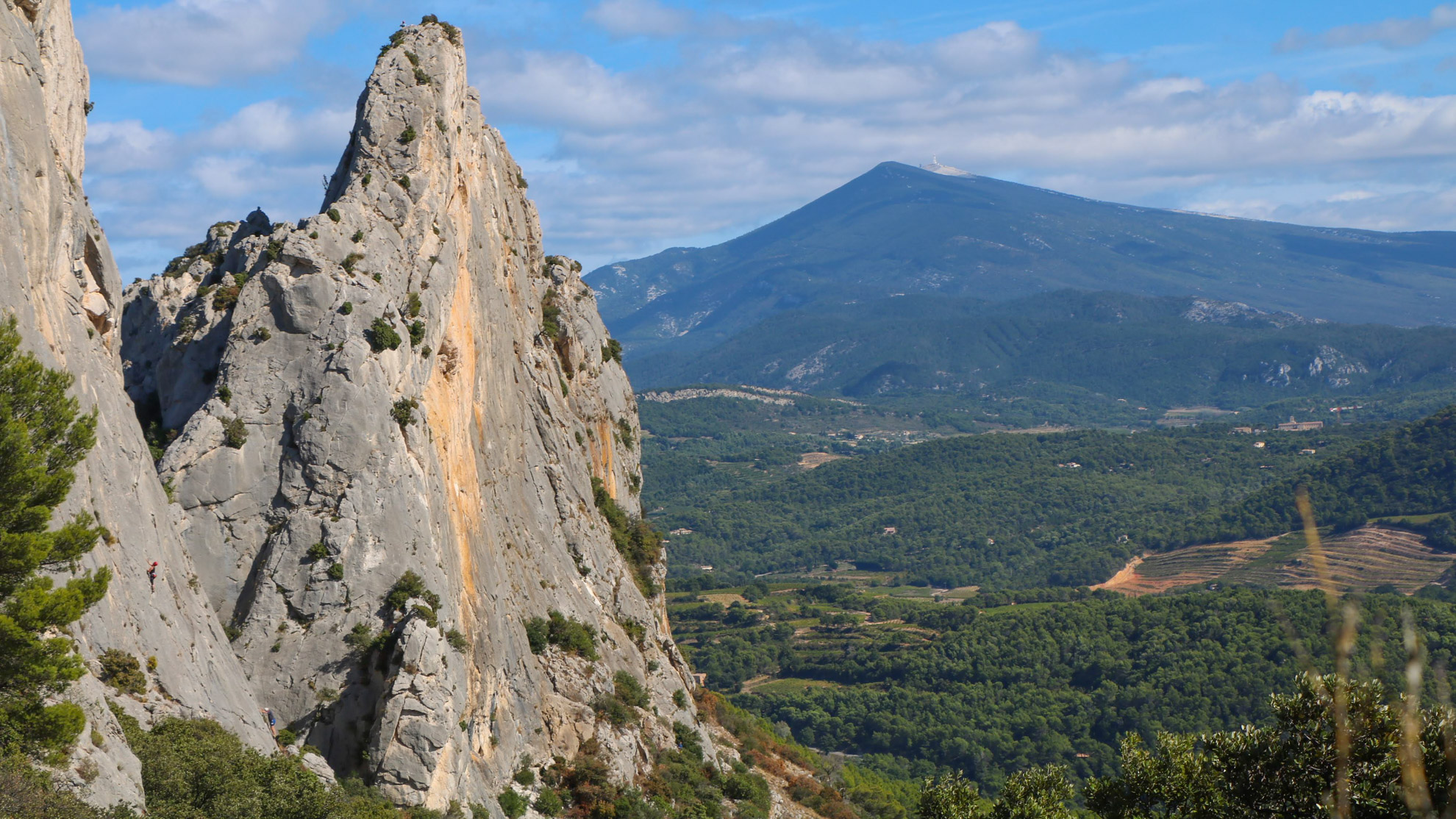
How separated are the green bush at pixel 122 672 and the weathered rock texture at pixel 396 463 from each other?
607 cm

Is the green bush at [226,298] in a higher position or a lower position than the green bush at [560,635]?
higher

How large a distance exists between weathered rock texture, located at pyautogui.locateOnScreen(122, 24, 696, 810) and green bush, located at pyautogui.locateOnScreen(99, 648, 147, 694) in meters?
6.07

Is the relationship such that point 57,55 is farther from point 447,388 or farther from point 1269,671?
point 1269,671

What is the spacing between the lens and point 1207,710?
118688 millimetres

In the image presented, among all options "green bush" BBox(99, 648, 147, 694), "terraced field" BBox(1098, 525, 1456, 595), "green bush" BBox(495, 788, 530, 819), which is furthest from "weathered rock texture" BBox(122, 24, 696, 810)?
"terraced field" BBox(1098, 525, 1456, 595)

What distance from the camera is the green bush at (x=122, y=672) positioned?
95.0 feet

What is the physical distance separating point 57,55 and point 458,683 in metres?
20.5

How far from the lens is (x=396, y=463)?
38.9 m

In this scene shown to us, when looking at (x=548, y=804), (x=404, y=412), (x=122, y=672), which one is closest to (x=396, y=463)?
(x=404, y=412)

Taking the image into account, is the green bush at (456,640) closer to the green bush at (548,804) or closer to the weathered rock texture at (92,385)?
the weathered rock texture at (92,385)

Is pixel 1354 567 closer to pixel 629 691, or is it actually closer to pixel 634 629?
pixel 634 629

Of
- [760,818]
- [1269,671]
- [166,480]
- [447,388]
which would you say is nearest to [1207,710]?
[1269,671]

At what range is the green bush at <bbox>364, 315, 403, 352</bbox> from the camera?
40094mm

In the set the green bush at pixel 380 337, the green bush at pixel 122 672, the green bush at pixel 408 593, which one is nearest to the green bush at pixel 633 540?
the green bush at pixel 380 337
